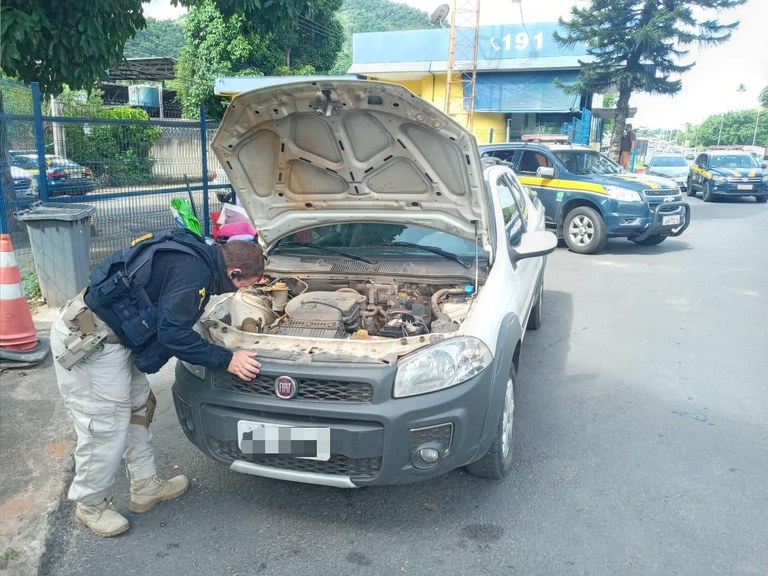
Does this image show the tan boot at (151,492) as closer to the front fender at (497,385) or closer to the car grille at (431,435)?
the car grille at (431,435)

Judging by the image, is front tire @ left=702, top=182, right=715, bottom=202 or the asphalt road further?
front tire @ left=702, top=182, right=715, bottom=202

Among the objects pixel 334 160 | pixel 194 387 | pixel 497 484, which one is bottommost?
pixel 497 484

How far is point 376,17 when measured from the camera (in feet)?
253

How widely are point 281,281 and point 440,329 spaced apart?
51.7 inches

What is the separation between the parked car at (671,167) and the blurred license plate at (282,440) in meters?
23.7

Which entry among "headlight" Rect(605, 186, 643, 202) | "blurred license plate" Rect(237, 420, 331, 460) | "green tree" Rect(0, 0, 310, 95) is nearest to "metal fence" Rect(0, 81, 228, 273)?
"green tree" Rect(0, 0, 310, 95)

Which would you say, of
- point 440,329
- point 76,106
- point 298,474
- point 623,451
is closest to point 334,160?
point 440,329

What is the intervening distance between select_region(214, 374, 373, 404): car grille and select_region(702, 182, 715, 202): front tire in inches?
787

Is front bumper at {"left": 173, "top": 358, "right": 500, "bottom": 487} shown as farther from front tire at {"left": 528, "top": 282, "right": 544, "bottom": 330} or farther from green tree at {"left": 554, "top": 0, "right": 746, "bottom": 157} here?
green tree at {"left": 554, "top": 0, "right": 746, "bottom": 157}

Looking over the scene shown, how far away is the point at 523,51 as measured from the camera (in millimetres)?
24125

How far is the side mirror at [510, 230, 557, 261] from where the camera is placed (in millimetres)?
3912

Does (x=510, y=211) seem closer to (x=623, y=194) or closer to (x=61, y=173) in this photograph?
(x=61, y=173)

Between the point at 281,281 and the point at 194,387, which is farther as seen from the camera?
the point at 281,281

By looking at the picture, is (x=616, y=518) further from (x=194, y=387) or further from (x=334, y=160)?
(x=334, y=160)
